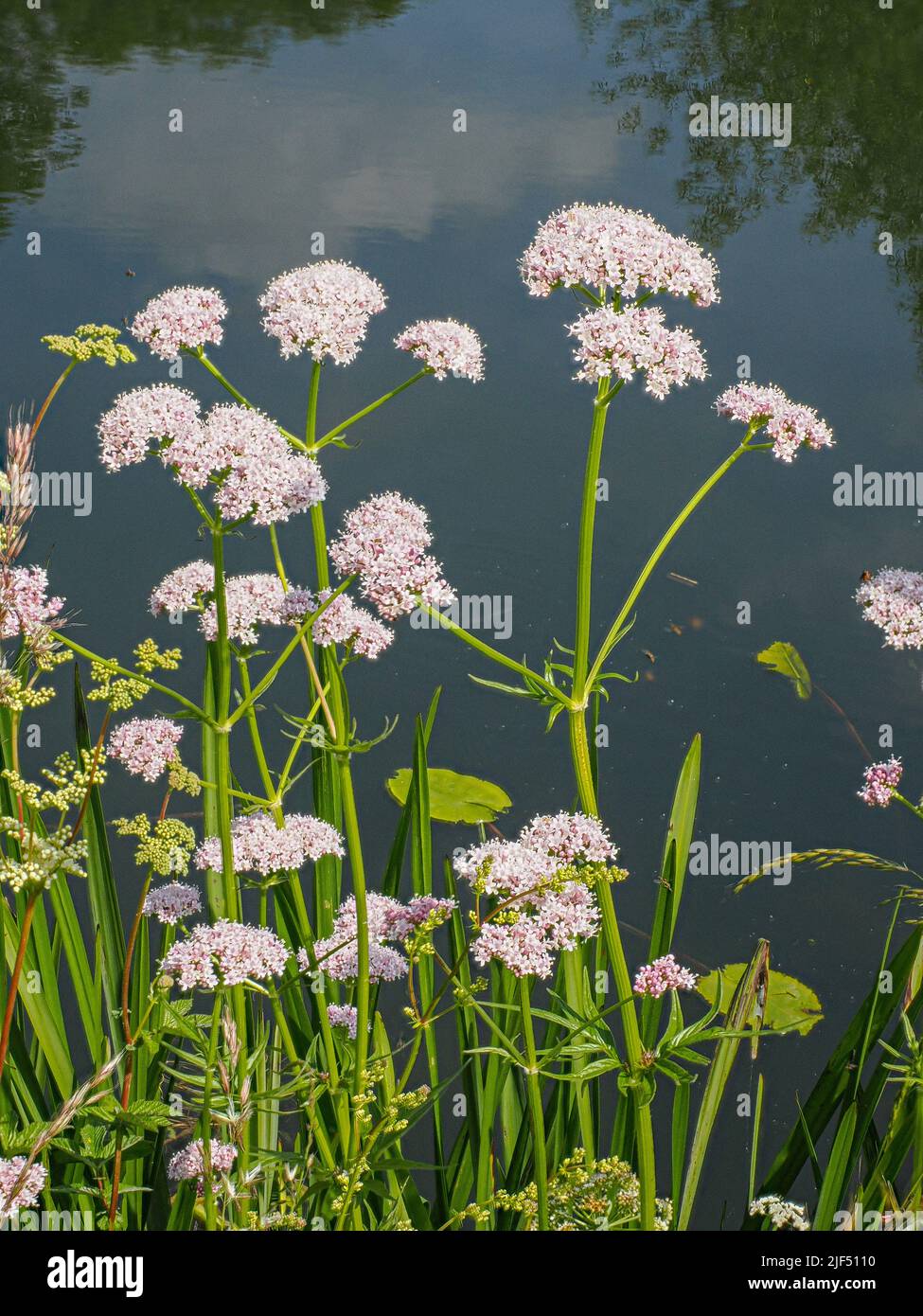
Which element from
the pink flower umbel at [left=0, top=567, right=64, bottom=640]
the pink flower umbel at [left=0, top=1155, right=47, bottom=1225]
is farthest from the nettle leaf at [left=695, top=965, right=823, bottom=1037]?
the pink flower umbel at [left=0, top=567, right=64, bottom=640]

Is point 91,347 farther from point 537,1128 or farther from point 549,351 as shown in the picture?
point 549,351

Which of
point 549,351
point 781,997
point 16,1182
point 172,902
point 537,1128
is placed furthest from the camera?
point 549,351

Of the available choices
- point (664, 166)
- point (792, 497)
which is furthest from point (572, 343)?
point (664, 166)

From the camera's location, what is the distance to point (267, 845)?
279 cm

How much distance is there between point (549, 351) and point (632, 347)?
5.06m

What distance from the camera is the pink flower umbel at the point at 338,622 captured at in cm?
259

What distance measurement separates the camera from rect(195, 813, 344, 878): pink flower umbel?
278 centimetres

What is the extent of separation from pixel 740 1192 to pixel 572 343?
5162 millimetres

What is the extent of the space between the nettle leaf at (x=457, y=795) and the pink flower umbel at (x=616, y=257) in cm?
258

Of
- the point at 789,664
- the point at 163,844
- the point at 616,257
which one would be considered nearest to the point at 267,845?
the point at 163,844

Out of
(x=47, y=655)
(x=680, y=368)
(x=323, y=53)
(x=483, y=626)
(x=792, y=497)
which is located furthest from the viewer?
(x=323, y=53)

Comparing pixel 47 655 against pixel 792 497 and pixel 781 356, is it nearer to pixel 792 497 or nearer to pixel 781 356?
pixel 792 497

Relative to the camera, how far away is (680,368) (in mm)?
2914

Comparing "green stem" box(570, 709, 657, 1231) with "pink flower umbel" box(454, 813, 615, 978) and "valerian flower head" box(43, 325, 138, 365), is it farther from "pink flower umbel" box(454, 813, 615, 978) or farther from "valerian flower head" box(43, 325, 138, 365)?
"valerian flower head" box(43, 325, 138, 365)
